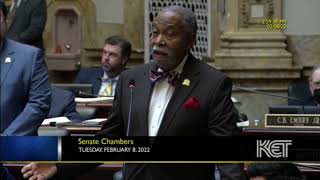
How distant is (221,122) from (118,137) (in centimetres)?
45

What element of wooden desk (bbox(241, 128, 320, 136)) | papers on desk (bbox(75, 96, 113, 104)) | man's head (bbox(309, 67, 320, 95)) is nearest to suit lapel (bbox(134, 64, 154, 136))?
wooden desk (bbox(241, 128, 320, 136))

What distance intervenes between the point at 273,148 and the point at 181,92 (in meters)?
0.45

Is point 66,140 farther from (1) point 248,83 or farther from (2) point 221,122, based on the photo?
(1) point 248,83

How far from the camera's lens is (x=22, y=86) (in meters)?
4.60

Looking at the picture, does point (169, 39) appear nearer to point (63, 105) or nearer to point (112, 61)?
point (63, 105)

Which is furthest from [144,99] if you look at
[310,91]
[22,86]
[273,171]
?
[310,91]

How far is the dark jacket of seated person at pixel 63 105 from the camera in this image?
22.8ft

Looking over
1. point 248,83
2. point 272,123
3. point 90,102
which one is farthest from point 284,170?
point 248,83

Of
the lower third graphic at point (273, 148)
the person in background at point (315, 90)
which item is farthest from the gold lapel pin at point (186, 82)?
the person in background at point (315, 90)

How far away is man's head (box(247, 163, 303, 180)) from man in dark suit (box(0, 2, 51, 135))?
1.06 meters

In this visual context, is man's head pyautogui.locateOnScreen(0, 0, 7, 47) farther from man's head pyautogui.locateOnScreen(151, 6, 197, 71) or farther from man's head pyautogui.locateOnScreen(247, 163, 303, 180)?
man's head pyautogui.locateOnScreen(247, 163, 303, 180)

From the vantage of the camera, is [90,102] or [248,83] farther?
[248,83]

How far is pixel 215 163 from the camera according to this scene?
3859 millimetres

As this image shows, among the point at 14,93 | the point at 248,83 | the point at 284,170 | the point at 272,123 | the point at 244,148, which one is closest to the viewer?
the point at 244,148
